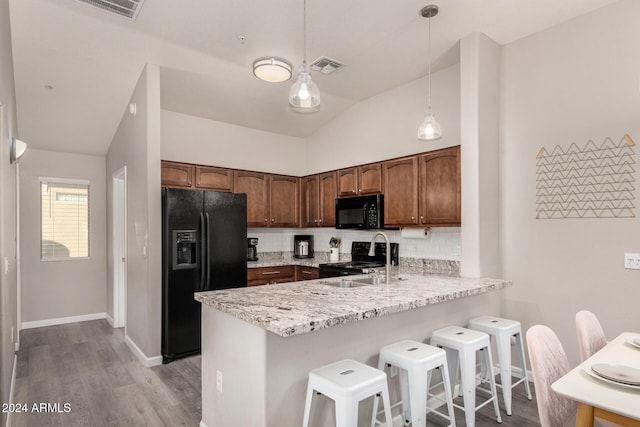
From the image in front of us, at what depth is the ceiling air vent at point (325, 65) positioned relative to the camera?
3.75 m

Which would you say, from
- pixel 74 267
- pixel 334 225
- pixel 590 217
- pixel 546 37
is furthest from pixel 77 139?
pixel 590 217

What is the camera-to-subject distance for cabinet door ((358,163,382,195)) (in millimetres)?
4336

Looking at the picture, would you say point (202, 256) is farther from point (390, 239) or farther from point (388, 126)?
point (388, 126)

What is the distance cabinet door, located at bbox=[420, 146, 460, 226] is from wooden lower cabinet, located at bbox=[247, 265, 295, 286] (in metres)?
2.17

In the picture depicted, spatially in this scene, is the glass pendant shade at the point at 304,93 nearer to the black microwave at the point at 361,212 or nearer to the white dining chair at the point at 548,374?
the white dining chair at the point at 548,374

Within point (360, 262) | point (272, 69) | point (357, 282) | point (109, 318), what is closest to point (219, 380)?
point (357, 282)

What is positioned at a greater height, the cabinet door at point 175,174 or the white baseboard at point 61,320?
the cabinet door at point 175,174

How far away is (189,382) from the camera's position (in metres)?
3.24

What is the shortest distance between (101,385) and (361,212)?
313 cm

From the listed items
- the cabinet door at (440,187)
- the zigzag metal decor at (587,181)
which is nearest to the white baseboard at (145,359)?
the cabinet door at (440,187)

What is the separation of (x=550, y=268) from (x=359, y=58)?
268cm

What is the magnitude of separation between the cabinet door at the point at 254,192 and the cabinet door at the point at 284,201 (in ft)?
Answer: 0.38

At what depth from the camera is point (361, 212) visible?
14.5 ft

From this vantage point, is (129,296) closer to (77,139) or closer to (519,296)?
(77,139)
